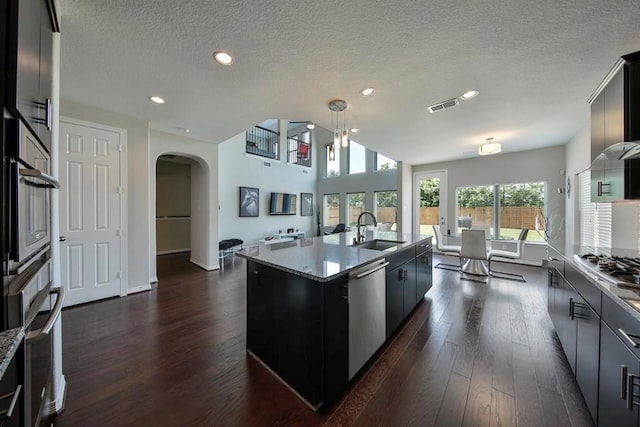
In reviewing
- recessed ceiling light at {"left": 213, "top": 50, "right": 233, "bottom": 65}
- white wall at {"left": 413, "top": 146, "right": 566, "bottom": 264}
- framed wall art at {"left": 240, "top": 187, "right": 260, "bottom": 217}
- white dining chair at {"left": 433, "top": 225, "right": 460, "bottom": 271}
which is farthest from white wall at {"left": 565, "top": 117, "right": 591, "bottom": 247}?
framed wall art at {"left": 240, "top": 187, "right": 260, "bottom": 217}

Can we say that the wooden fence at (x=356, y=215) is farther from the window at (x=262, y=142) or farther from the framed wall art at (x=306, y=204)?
the window at (x=262, y=142)

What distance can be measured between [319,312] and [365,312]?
0.48m

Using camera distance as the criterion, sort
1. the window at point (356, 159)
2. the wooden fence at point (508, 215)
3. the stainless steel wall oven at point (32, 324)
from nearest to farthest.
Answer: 1. the stainless steel wall oven at point (32, 324)
2. the wooden fence at point (508, 215)
3. the window at point (356, 159)

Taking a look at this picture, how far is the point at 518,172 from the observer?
204 inches

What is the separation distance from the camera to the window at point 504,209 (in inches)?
198

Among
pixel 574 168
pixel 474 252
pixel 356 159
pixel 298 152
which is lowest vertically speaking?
pixel 474 252

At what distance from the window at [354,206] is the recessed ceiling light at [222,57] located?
6655mm

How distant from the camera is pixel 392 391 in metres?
1.58

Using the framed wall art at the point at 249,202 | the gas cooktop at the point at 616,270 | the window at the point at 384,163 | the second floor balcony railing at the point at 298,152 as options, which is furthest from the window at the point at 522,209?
the framed wall art at the point at 249,202

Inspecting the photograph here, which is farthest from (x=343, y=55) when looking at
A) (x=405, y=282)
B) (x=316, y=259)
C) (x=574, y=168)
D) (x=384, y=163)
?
(x=384, y=163)

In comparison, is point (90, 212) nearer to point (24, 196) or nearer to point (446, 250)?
point (24, 196)

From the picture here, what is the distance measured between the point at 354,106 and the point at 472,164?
4388 millimetres

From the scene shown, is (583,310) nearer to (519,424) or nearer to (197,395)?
(519,424)

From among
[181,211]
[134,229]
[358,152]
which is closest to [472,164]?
[358,152]
